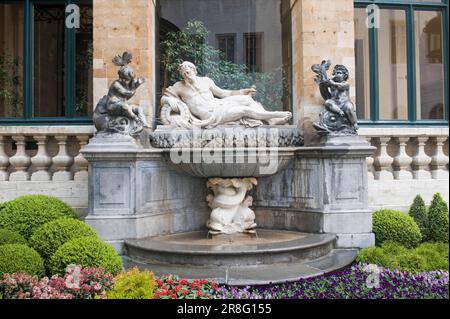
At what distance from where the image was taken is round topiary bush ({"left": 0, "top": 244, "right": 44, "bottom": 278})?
5305 mm

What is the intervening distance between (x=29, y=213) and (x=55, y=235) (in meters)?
1.11

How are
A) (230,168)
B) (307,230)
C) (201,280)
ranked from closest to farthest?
1. (201,280)
2. (230,168)
3. (307,230)

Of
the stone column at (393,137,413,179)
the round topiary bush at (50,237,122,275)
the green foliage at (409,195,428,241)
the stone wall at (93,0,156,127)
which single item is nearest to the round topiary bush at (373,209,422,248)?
the green foliage at (409,195,428,241)

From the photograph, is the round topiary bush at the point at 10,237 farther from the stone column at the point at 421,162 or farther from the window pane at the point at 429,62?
the window pane at the point at 429,62

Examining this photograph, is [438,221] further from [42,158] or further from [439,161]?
[42,158]

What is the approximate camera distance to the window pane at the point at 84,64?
875 cm

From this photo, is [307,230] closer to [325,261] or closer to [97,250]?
[325,261]

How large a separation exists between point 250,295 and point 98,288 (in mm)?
1751

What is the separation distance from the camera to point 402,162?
29.3 ft

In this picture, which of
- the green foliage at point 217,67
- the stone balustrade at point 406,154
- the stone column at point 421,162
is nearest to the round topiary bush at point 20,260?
the green foliage at point 217,67

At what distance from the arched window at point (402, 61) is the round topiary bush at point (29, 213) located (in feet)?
21.2

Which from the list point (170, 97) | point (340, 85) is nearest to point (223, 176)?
point (170, 97)

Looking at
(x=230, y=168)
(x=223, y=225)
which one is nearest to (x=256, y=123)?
(x=230, y=168)

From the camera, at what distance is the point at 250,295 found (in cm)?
516
